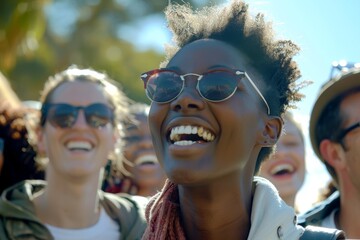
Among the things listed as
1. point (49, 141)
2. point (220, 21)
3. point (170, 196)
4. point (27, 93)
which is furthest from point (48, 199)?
point (27, 93)

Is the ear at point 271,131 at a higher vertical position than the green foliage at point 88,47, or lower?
lower

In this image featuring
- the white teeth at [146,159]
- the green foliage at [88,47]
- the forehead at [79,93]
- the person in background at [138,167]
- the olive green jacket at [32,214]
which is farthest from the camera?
the green foliage at [88,47]

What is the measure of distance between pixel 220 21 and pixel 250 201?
2.68 feet

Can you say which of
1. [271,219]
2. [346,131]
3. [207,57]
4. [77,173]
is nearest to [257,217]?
[271,219]

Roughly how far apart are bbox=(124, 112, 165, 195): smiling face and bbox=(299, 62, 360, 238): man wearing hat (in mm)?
1525

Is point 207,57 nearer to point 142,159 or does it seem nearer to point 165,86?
point 165,86

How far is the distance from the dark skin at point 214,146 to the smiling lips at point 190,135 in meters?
0.02

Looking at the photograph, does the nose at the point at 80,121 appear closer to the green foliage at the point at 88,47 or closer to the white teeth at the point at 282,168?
the white teeth at the point at 282,168

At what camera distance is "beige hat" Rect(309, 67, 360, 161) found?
16.5ft

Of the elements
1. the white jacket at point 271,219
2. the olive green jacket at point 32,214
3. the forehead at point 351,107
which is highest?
the forehead at point 351,107

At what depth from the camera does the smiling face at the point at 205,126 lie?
3162mm

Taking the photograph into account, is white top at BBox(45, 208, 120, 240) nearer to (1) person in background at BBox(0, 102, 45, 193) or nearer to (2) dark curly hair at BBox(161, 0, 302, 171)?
(1) person in background at BBox(0, 102, 45, 193)

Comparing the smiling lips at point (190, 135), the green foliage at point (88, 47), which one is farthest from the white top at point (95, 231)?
the green foliage at point (88, 47)

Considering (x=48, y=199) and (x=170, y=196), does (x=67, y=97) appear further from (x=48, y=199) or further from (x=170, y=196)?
(x=170, y=196)
